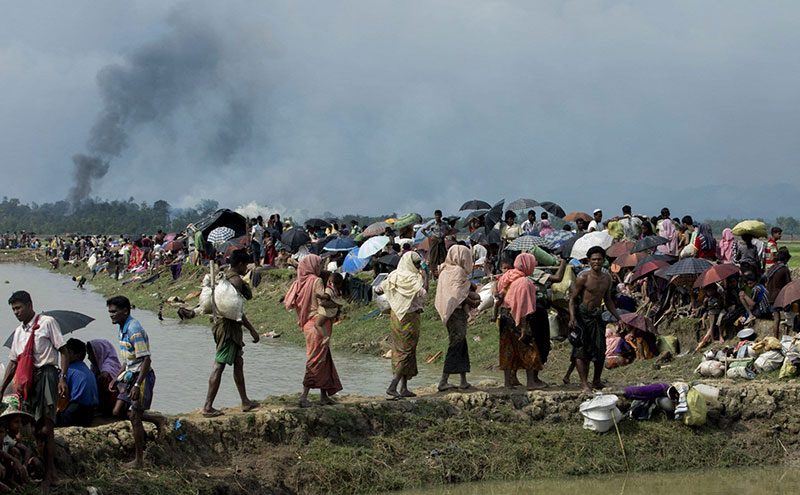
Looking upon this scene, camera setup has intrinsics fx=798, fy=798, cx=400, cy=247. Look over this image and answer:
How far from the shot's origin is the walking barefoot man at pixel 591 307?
9188 millimetres

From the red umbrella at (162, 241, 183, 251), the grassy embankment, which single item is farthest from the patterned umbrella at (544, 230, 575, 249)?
the red umbrella at (162, 241, 183, 251)

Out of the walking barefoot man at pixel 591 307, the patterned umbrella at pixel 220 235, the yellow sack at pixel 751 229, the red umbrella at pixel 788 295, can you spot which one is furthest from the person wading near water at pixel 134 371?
the patterned umbrella at pixel 220 235

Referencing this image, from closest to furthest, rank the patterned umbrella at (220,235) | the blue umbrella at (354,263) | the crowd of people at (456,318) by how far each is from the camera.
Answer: the crowd of people at (456,318) → the blue umbrella at (354,263) → the patterned umbrella at (220,235)

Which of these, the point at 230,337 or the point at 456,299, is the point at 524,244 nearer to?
the point at 456,299

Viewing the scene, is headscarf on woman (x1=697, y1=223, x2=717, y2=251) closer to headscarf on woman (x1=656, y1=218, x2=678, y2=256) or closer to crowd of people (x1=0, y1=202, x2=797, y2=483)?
crowd of people (x1=0, y1=202, x2=797, y2=483)

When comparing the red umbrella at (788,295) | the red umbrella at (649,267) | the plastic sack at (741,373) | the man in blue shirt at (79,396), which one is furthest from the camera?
the red umbrella at (649,267)

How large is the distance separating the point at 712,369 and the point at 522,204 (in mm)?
9593

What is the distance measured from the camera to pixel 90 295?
109 feet

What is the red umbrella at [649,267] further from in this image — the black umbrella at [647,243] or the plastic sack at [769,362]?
the plastic sack at [769,362]

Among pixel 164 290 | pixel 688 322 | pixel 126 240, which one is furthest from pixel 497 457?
pixel 126 240

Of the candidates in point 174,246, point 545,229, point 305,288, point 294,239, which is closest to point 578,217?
point 545,229

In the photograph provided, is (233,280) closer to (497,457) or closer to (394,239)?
(497,457)

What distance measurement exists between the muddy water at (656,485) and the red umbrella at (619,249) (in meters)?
7.22

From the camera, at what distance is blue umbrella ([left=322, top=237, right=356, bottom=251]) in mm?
21641
